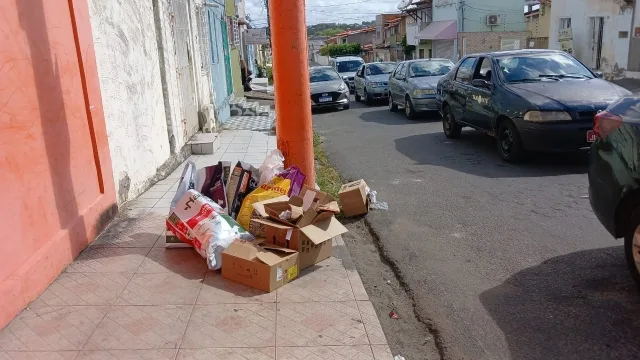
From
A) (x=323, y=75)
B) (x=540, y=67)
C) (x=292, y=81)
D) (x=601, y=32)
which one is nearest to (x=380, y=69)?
(x=323, y=75)

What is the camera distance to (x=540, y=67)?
29.3 ft

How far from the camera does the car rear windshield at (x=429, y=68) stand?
1512 centimetres

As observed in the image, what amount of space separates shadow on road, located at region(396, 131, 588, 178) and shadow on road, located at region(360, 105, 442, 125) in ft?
8.53

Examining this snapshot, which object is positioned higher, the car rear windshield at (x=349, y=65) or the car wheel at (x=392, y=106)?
the car rear windshield at (x=349, y=65)

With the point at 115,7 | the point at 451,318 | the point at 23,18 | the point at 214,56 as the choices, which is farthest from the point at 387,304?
the point at 214,56

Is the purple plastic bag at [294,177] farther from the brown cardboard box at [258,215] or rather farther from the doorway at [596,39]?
the doorway at [596,39]

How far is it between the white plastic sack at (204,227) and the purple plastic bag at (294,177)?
2.34ft

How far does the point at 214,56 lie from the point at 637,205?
1138 centimetres

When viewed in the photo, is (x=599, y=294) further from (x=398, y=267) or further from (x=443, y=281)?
(x=398, y=267)

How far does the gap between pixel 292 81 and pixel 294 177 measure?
100 centimetres

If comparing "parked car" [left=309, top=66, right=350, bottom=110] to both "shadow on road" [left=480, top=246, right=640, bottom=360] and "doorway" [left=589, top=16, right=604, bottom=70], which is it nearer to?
"shadow on road" [left=480, top=246, right=640, bottom=360]

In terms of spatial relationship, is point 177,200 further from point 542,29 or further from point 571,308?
point 542,29

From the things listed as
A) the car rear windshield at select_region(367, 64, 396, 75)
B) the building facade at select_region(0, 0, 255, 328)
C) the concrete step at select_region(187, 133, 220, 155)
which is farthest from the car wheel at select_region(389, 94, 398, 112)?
the building facade at select_region(0, 0, 255, 328)

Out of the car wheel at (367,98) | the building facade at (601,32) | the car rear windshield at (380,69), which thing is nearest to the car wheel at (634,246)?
the car wheel at (367,98)
